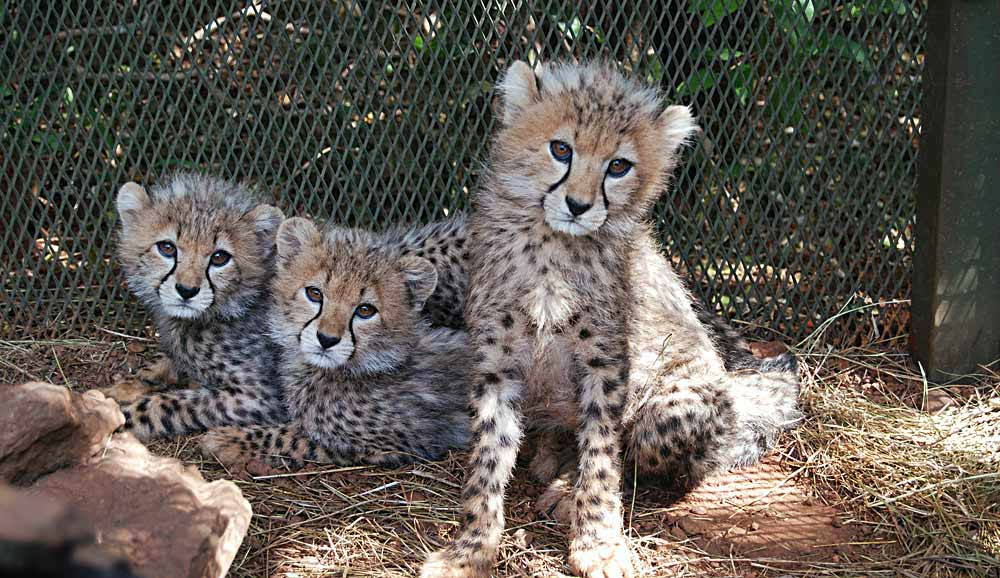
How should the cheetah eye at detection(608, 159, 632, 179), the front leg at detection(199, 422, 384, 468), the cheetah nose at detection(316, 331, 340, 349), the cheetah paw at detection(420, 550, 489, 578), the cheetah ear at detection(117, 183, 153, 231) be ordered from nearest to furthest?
1. the cheetah paw at detection(420, 550, 489, 578)
2. the cheetah eye at detection(608, 159, 632, 179)
3. the cheetah nose at detection(316, 331, 340, 349)
4. the front leg at detection(199, 422, 384, 468)
5. the cheetah ear at detection(117, 183, 153, 231)

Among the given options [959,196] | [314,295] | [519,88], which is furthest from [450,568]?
[959,196]

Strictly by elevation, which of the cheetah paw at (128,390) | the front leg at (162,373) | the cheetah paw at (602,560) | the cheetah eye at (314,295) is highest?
the cheetah eye at (314,295)

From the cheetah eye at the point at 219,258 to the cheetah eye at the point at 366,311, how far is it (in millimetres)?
576

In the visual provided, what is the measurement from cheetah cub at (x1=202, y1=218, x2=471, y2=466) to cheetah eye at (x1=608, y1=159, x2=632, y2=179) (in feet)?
2.39

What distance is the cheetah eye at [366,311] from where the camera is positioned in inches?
127

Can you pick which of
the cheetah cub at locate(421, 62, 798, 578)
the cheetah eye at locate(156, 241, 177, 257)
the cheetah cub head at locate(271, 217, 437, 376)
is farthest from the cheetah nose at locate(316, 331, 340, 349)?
the cheetah eye at locate(156, 241, 177, 257)

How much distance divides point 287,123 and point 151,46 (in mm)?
666

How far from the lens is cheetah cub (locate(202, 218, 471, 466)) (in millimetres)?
3211

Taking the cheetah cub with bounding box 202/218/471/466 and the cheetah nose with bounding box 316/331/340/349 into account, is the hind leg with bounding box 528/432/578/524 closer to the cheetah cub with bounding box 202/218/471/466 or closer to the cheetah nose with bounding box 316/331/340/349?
the cheetah cub with bounding box 202/218/471/466

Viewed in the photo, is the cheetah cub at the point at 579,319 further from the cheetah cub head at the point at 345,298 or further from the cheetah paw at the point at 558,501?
the cheetah cub head at the point at 345,298

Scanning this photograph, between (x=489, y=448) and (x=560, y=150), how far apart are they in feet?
2.81

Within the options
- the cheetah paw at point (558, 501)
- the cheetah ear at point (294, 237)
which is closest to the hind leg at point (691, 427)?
the cheetah paw at point (558, 501)

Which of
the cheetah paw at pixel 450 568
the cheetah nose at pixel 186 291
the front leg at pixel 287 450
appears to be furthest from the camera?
the cheetah nose at pixel 186 291

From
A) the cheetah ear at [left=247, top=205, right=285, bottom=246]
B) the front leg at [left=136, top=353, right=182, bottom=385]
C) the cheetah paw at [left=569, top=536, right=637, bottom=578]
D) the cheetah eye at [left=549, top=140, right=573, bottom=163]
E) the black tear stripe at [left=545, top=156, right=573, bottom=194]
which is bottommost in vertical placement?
the front leg at [left=136, top=353, right=182, bottom=385]
